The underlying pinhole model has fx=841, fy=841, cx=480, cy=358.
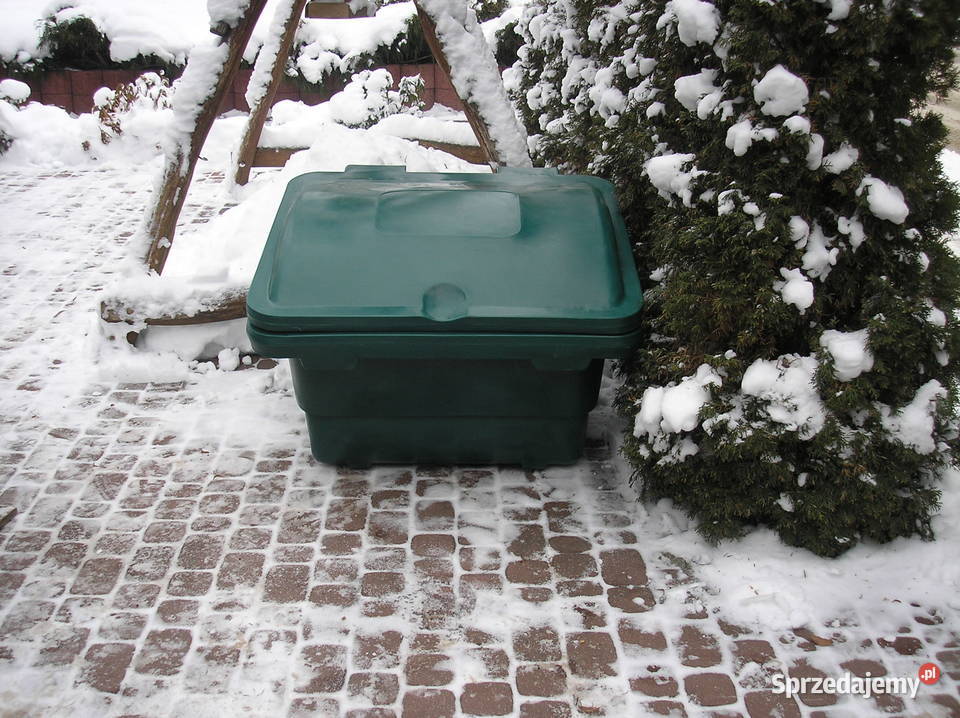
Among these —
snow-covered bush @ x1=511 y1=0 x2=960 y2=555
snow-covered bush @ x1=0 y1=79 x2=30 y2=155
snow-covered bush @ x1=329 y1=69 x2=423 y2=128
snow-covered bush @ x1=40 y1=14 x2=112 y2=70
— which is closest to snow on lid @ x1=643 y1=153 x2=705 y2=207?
snow-covered bush @ x1=511 y1=0 x2=960 y2=555

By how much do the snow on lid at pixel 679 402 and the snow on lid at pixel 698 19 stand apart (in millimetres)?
1119

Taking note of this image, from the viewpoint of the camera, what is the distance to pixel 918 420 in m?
2.79

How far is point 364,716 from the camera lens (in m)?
2.49

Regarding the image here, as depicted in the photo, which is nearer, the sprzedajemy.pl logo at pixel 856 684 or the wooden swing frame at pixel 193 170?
the sprzedajemy.pl logo at pixel 856 684

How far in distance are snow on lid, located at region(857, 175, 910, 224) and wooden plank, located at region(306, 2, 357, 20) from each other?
30.6 ft

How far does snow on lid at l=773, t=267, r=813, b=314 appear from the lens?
2.74 metres

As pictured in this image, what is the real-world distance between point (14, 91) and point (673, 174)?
7.84m

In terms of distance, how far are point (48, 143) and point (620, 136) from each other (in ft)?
21.7

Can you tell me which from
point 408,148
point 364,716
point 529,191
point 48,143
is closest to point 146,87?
point 48,143

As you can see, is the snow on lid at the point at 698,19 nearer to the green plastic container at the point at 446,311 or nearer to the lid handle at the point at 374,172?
the green plastic container at the point at 446,311

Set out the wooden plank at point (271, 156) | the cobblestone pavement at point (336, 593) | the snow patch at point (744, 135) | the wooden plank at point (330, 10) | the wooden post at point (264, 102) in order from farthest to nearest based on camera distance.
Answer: the wooden plank at point (330, 10) < the wooden plank at point (271, 156) < the wooden post at point (264, 102) < the snow patch at point (744, 135) < the cobblestone pavement at point (336, 593)

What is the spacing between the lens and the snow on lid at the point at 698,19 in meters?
2.74

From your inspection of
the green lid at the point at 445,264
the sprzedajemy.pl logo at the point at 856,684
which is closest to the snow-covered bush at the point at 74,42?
the green lid at the point at 445,264

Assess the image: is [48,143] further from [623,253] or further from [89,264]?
[623,253]
